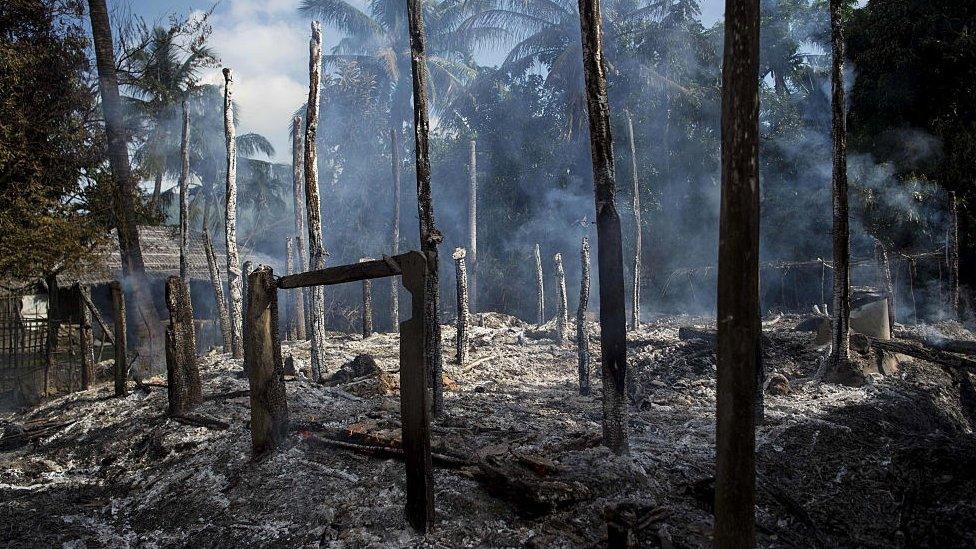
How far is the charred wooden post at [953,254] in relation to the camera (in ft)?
47.5

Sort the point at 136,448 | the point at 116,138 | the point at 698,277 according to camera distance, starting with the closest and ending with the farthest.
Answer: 1. the point at 136,448
2. the point at 116,138
3. the point at 698,277

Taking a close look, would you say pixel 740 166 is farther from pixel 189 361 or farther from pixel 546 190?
pixel 546 190

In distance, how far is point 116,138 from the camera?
13.4m

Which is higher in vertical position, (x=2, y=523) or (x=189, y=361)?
(x=189, y=361)

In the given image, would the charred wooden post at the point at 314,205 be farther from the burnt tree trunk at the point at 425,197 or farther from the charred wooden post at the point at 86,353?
the charred wooden post at the point at 86,353

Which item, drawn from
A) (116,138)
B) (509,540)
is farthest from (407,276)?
(116,138)

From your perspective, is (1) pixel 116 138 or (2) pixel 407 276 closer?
(2) pixel 407 276

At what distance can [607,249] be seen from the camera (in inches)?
235

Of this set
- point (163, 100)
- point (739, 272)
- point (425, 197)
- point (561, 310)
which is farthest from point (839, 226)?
point (163, 100)

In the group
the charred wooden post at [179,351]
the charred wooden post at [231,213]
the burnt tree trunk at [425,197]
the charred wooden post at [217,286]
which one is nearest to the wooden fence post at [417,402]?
the burnt tree trunk at [425,197]

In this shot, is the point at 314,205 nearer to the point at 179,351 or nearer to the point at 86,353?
the point at 179,351

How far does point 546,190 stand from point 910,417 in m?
17.1

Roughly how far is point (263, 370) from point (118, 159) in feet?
34.1

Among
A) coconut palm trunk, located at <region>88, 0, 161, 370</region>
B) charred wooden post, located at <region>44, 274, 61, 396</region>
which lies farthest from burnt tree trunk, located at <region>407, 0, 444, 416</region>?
coconut palm trunk, located at <region>88, 0, 161, 370</region>
